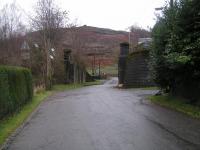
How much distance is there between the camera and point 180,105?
69.3 feet

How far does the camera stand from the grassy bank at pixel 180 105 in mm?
18256

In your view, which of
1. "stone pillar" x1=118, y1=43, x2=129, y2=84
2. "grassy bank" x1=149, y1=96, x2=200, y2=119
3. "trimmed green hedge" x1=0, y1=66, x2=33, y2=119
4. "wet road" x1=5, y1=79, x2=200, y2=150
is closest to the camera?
"wet road" x1=5, y1=79, x2=200, y2=150

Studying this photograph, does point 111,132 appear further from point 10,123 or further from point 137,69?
point 137,69

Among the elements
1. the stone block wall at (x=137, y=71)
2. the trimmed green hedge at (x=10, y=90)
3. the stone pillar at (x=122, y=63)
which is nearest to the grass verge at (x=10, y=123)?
the trimmed green hedge at (x=10, y=90)

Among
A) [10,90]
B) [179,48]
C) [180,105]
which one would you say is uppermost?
[179,48]

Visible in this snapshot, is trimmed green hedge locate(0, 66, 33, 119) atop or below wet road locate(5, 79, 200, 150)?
atop

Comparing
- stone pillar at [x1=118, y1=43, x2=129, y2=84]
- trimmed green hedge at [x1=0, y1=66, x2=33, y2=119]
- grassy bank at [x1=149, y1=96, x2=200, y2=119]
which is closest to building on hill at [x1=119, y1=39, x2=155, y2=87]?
stone pillar at [x1=118, y1=43, x2=129, y2=84]

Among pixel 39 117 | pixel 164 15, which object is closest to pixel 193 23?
pixel 164 15

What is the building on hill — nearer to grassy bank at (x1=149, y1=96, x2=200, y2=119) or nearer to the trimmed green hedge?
grassy bank at (x1=149, y1=96, x2=200, y2=119)

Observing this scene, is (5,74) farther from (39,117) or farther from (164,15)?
(164,15)

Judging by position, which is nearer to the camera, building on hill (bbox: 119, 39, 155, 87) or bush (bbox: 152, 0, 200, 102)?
bush (bbox: 152, 0, 200, 102)

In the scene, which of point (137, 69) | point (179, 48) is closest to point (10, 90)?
point (179, 48)

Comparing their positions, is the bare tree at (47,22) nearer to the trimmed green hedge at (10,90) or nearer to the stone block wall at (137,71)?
the stone block wall at (137,71)

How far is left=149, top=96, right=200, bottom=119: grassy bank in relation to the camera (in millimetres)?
18256
